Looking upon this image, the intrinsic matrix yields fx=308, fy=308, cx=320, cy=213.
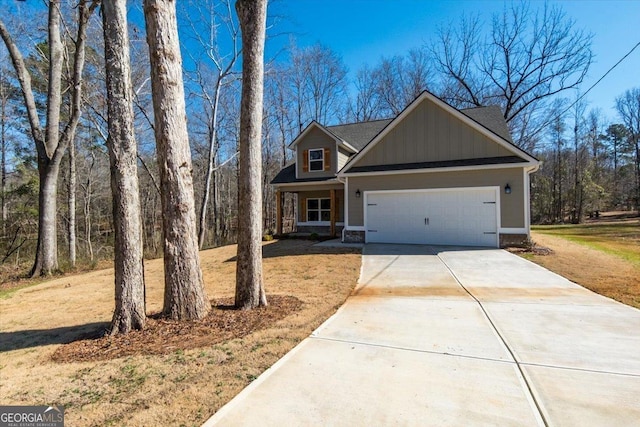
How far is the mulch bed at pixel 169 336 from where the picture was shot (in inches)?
136

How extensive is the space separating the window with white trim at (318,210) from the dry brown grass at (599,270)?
394 inches

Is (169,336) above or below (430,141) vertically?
below

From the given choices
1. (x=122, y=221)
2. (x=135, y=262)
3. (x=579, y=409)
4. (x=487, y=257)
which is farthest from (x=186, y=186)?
(x=487, y=257)

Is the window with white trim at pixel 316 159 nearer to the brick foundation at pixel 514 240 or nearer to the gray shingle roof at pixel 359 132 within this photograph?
the gray shingle roof at pixel 359 132

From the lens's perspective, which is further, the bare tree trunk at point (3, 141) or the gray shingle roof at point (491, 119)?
the bare tree trunk at point (3, 141)

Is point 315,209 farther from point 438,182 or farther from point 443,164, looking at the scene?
point 443,164

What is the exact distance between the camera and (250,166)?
15.8 ft

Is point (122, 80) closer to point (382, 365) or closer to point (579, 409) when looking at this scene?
point (382, 365)

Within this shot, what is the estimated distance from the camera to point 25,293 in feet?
25.5

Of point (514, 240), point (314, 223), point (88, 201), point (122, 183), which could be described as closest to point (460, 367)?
point (122, 183)

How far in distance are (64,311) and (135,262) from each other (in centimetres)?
307

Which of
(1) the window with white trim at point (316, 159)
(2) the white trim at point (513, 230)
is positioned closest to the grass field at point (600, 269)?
(2) the white trim at point (513, 230)

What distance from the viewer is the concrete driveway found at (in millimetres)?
2240

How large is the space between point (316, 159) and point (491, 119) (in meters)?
8.45
